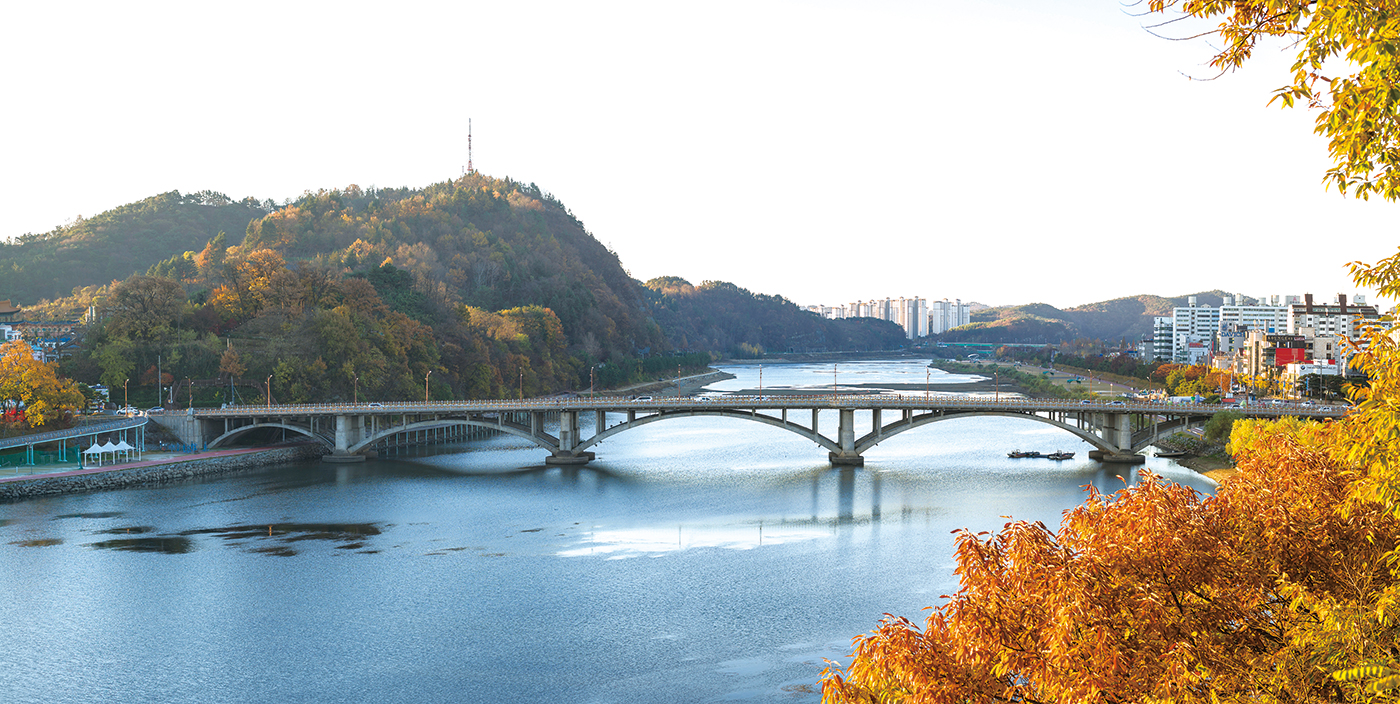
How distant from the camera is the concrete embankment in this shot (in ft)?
127

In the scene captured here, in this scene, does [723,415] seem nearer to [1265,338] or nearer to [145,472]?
[145,472]

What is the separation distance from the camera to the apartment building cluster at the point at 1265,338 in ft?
231

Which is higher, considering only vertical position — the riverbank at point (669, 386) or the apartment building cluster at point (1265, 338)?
the apartment building cluster at point (1265, 338)

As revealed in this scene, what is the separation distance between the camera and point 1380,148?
6184mm

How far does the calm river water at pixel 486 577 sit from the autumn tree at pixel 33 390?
8.71 metres

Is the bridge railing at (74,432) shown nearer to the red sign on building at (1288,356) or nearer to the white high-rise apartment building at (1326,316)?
the red sign on building at (1288,356)

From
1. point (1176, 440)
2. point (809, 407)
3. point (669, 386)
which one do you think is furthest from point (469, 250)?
point (1176, 440)

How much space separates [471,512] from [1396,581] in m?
33.4

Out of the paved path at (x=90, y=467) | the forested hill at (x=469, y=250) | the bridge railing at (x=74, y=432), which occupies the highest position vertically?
the forested hill at (x=469, y=250)

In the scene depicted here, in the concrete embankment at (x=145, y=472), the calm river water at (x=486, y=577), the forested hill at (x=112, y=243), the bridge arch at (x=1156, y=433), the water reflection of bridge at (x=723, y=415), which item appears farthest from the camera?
the forested hill at (x=112, y=243)

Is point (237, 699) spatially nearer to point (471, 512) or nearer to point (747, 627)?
point (747, 627)

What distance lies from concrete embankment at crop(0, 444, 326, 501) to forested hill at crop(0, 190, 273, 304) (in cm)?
5594

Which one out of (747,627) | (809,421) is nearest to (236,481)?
(747,627)

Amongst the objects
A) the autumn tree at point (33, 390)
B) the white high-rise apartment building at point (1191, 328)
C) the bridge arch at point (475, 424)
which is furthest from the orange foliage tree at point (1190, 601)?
the white high-rise apartment building at point (1191, 328)
